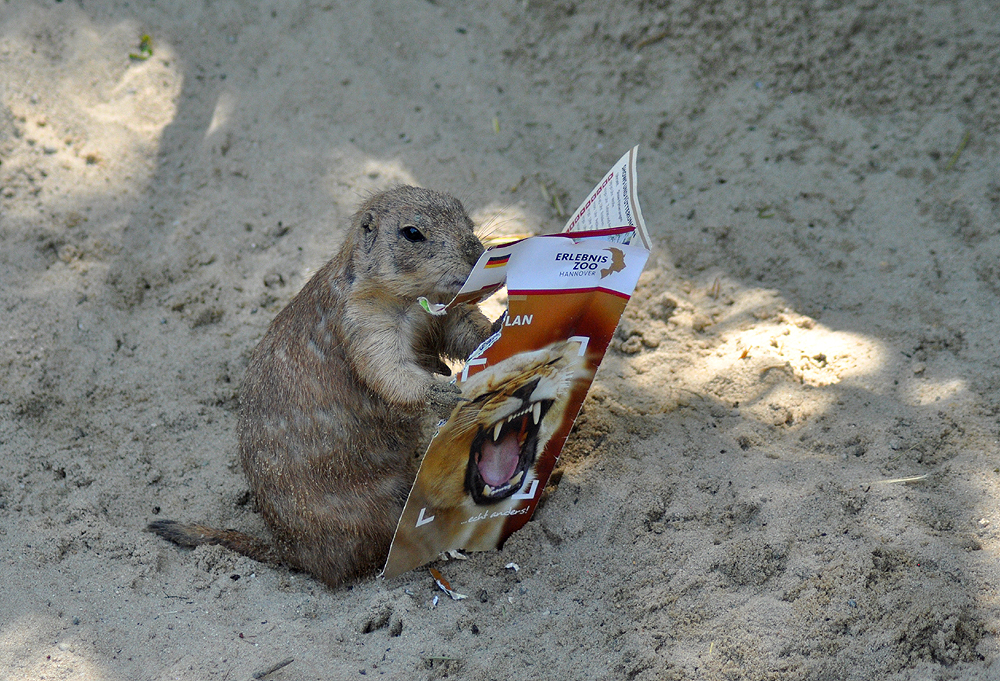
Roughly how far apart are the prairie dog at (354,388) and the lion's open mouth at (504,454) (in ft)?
0.68

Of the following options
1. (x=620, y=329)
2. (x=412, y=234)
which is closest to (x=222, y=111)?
(x=412, y=234)

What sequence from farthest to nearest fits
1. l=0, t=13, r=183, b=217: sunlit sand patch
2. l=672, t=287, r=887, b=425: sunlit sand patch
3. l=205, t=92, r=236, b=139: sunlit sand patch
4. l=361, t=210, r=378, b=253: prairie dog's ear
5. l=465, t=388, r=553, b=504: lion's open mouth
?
l=205, t=92, r=236, b=139: sunlit sand patch → l=0, t=13, r=183, b=217: sunlit sand patch → l=672, t=287, r=887, b=425: sunlit sand patch → l=361, t=210, r=378, b=253: prairie dog's ear → l=465, t=388, r=553, b=504: lion's open mouth

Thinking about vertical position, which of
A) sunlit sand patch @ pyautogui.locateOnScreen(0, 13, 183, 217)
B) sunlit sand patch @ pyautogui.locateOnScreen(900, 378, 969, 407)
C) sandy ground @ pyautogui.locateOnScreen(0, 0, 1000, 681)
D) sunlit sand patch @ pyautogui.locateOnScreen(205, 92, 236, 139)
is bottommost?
sunlit sand patch @ pyautogui.locateOnScreen(900, 378, 969, 407)

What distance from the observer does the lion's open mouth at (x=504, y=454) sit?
298 cm

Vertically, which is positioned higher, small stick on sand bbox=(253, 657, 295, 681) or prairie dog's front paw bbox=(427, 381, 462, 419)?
prairie dog's front paw bbox=(427, 381, 462, 419)

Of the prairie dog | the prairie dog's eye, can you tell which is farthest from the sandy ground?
the prairie dog's eye

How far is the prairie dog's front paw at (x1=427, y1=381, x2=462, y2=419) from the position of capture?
3.00 m

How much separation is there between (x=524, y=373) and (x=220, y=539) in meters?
1.53

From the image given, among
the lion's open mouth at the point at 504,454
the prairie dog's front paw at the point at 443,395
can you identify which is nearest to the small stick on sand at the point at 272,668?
the lion's open mouth at the point at 504,454

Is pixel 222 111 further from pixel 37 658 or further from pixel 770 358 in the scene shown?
pixel 770 358

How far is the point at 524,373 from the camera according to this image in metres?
2.86

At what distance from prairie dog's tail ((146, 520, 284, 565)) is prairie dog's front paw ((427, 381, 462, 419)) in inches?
39.7

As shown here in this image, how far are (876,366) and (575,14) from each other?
334 centimetres

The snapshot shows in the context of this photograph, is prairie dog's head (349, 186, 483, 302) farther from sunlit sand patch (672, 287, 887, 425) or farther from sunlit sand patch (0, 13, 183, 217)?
sunlit sand patch (0, 13, 183, 217)
